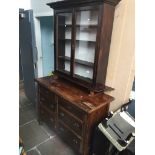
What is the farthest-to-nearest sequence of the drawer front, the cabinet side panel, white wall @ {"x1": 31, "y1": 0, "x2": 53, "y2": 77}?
white wall @ {"x1": 31, "y1": 0, "x2": 53, "y2": 77} < the drawer front < the cabinet side panel

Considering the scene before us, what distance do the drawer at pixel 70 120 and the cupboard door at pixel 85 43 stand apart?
50 cm

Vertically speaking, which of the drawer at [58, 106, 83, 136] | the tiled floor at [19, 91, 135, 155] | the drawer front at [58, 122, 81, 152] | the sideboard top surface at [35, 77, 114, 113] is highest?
the sideboard top surface at [35, 77, 114, 113]

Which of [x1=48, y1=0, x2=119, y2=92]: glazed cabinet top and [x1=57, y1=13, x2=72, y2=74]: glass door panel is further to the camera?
[x1=57, y1=13, x2=72, y2=74]: glass door panel

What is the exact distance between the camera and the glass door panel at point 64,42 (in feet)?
7.02

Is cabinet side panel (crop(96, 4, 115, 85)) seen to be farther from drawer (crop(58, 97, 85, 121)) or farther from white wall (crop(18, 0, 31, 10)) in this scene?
white wall (crop(18, 0, 31, 10))

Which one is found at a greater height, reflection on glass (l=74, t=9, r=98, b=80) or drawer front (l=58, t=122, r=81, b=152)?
reflection on glass (l=74, t=9, r=98, b=80)

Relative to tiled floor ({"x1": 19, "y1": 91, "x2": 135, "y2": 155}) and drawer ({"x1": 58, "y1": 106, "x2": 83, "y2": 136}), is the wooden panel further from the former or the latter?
tiled floor ({"x1": 19, "y1": 91, "x2": 135, "y2": 155})

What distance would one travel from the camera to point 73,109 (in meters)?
1.76

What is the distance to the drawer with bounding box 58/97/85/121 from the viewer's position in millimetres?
1666

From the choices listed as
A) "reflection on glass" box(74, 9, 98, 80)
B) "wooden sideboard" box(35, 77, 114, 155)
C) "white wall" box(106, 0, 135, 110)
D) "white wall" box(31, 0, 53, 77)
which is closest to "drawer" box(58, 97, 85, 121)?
"wooden sideboard" box(35, 77, 114, 155)

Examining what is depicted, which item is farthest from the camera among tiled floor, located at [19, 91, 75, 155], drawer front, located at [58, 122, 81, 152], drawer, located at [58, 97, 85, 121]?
tiled floor, located at [19, 91, 75, 155]
